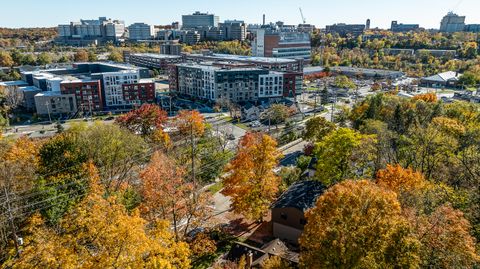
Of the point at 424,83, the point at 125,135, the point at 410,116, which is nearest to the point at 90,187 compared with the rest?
the point at 125,135

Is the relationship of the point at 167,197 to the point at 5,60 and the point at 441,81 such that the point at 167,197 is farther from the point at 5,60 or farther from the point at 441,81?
the point at 5,60

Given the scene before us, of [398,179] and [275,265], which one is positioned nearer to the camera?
[275,265]

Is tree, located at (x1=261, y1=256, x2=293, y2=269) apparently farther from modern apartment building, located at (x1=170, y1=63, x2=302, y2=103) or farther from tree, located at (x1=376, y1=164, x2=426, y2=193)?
modern apartment building, located at (x1=170, y1=63, x2=302, y2=103)

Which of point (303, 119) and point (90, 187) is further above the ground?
point (90, 187)

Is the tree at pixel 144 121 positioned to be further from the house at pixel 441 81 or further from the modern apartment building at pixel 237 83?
the house at pixel 441 81

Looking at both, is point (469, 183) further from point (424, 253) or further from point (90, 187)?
point (90, 187)

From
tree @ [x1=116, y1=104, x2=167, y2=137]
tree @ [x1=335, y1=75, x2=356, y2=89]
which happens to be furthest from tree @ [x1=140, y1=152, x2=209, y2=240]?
tree @ [x1=335, y1=75, x2=356, y2=89]

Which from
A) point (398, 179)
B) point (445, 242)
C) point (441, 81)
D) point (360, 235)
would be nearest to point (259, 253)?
point (360, 235)

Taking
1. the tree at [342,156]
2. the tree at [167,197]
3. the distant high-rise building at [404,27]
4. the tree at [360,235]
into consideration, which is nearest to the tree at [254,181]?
the tree at [167,197]
